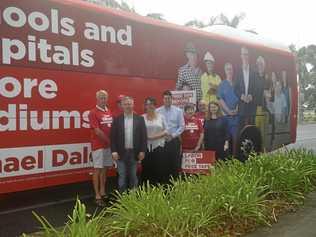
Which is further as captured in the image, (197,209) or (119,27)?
(119,27)

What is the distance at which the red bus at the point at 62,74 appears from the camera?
7398 millimetres

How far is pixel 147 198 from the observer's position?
5.96 m

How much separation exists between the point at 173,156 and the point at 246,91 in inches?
174

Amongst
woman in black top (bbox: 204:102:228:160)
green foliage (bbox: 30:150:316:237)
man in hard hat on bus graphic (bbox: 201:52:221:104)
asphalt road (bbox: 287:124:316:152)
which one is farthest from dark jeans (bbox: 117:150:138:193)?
asphalt road (bbox: 287:124:316:152)

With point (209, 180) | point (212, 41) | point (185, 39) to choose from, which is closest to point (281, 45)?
point (212, 41)

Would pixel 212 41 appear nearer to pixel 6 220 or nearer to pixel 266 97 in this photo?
pixel 266 97

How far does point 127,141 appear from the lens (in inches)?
320

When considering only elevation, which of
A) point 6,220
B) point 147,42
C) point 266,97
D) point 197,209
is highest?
point 147,42

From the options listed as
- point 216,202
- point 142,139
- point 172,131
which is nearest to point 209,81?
point 172,131

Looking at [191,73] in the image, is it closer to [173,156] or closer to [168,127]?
[168,127]

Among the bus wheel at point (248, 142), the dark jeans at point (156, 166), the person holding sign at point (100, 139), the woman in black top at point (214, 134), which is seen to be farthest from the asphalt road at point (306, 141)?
the person holding sign at point (100, 139)

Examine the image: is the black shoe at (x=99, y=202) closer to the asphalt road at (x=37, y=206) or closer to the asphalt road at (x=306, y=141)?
the asphalt road at (x=37, y=206)

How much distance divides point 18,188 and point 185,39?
4873mm

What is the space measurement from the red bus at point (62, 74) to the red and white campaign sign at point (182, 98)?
1.78ft
